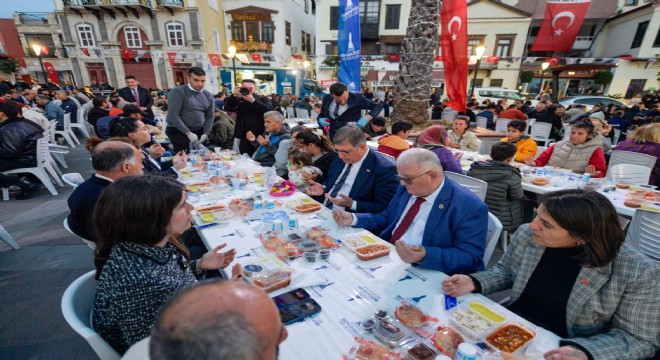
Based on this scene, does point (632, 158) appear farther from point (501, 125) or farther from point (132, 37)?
point (132, 37)

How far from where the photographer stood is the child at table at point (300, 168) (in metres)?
3.89

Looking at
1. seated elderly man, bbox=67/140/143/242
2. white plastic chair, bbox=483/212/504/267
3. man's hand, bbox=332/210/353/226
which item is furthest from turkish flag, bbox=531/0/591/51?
seated elderly man, bbox=67/140/143/242

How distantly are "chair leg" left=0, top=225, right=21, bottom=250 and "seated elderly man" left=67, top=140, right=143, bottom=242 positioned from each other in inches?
108

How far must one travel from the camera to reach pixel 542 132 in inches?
347

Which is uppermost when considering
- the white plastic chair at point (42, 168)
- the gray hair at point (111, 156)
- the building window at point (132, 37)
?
the building window at point (132, 37)

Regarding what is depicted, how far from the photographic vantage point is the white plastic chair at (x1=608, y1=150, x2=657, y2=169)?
444 centimetres

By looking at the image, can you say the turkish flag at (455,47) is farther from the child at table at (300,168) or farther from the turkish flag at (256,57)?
the turkish flag at (256,57)

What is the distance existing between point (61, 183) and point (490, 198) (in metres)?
8.64

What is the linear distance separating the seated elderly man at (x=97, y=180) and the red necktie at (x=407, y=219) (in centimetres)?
246

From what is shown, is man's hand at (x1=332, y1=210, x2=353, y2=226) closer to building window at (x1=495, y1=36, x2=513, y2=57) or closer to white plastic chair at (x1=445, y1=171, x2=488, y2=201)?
white plastic chair at (x1=445, y1=171, x2=488, y2=201)

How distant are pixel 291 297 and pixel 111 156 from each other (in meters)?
2.06

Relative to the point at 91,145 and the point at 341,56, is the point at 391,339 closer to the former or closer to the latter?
the point at 91,145

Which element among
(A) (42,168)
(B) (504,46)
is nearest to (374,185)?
(A) (42,168)

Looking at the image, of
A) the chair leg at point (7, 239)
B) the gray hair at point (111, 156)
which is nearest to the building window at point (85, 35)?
the chair leg at point (7, 239)
